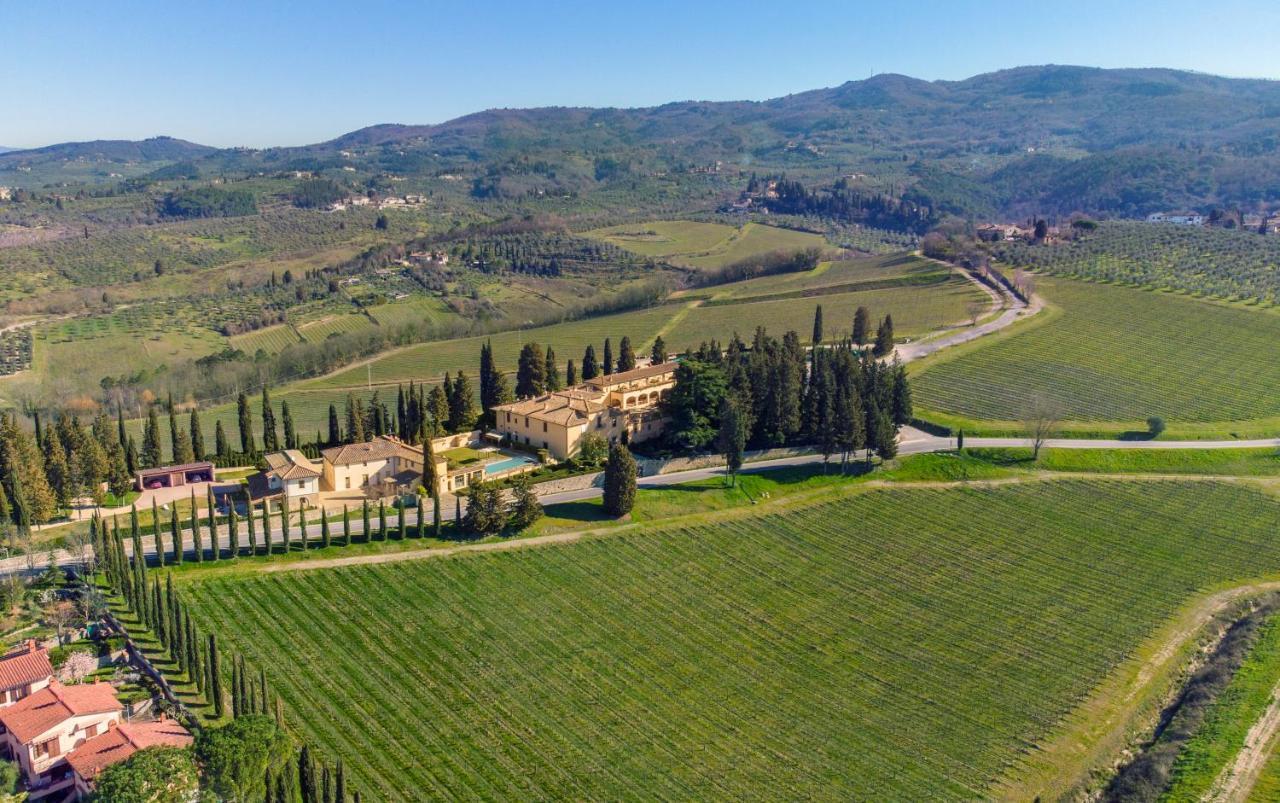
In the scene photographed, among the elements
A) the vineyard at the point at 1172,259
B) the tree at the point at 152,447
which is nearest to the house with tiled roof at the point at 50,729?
the tree at the point at 152,447

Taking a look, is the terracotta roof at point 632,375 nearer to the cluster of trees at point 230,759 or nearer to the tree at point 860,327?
the tree at point 860,327

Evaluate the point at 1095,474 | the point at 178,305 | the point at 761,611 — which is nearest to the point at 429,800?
the point at 761,611

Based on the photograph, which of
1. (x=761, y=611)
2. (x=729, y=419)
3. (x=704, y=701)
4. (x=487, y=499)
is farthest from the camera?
(x=729, y=419)

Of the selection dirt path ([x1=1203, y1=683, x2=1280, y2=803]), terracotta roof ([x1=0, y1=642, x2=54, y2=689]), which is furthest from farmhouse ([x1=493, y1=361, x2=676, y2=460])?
dirt path ([x1=1203, y1=683, x2=1280, y2=803])

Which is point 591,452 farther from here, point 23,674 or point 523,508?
point 23,674

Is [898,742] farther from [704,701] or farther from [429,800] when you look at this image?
[429,800]

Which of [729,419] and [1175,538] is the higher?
[729,419]

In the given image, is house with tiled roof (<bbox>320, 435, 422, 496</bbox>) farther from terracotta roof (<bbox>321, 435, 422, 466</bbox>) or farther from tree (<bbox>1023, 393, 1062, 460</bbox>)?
tree (<bbox>1023, 393, 1062, 460</bbox>)
